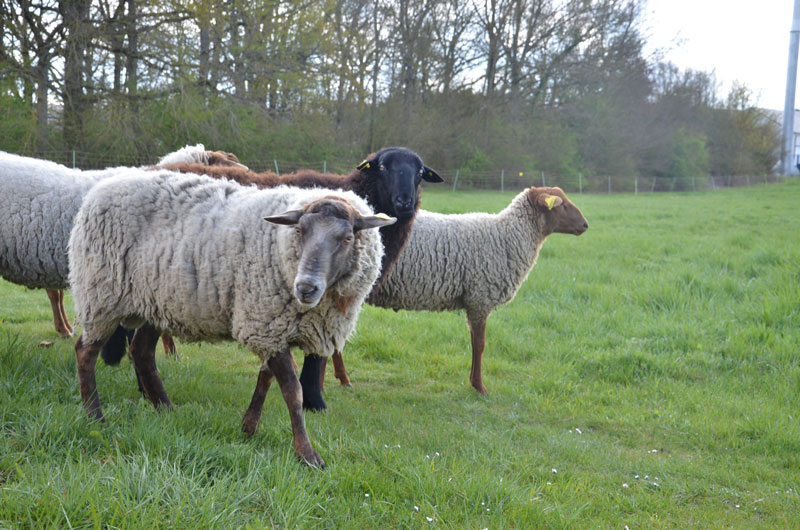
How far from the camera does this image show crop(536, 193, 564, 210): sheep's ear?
6339mm

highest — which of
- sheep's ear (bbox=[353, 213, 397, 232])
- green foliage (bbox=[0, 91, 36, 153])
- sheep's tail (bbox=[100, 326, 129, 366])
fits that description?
green foliage (bbox=[0, 91, 36, 153])

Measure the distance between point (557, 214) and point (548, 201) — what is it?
9.2 inches

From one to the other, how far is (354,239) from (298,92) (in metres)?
16.3

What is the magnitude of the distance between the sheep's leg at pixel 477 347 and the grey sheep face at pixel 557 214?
130 cm

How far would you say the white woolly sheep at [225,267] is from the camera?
135 inches

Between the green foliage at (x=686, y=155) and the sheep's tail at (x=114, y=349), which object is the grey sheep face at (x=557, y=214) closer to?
the sheep's tail at (x=114, y=349)

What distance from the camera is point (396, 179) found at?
16.5 feet

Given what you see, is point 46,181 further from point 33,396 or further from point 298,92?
point 298,92

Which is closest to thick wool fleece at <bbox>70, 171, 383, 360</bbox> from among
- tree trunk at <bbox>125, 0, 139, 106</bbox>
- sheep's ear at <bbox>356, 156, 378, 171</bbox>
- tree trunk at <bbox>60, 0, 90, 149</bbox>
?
sheep's ear at <bbox>356, 156, 378, 171</bbox>

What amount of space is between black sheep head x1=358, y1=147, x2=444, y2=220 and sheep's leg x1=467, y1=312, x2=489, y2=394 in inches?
54.4

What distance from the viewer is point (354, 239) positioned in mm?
3521

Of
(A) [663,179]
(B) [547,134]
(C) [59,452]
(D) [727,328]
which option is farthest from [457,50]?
(C) [59,452]

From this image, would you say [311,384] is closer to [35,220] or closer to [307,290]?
[307,290]

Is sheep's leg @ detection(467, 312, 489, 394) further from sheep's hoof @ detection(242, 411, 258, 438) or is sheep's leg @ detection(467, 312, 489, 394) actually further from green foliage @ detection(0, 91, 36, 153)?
green foliage @ detection(0, 91, 36, 153)
